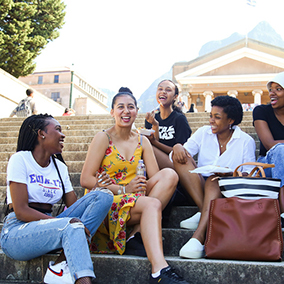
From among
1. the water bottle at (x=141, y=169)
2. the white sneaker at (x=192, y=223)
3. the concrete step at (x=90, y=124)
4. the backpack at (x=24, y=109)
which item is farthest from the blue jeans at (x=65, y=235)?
the backpack at (x=24, y=109)

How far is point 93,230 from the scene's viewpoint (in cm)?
224

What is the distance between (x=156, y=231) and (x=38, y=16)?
1534 centimetres

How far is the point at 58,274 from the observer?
2.01 m

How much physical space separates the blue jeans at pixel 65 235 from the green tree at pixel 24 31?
1219cm

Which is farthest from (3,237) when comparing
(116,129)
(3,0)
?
(3,0)

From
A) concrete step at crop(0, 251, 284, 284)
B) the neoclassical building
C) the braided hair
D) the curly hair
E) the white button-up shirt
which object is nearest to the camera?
concrete step at crop(0, 251, 284, 284)

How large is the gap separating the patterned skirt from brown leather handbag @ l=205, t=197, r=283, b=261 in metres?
0.59

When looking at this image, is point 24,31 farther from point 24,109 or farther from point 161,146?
point 161,146

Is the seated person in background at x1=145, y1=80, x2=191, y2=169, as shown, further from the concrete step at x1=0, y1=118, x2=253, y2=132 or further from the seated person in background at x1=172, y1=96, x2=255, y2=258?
the concrete step at x1=0, y1=118, x2=253, y2=132

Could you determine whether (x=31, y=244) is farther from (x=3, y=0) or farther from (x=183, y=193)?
(x=3, y=0)

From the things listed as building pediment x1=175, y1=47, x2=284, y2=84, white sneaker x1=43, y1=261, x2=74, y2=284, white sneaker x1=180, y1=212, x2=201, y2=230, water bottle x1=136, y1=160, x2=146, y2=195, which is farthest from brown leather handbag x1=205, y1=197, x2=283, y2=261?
building pediment x1=175, y1=47, x2=284, y2=84

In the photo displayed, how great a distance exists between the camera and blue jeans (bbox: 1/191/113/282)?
1.96m

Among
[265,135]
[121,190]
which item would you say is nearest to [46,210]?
[121,190]

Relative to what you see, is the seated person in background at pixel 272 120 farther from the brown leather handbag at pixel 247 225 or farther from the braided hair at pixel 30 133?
the braided hair at pixel 30 133
